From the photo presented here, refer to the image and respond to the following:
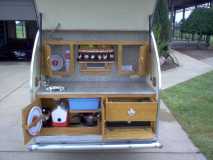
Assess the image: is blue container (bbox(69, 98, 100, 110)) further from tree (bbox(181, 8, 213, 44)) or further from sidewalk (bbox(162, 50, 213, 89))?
tree (bbox(181, 8, 213, 44))

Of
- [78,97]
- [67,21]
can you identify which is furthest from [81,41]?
[78,97]

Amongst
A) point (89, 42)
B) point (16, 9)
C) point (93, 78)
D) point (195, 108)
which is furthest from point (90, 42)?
point (16, 9)

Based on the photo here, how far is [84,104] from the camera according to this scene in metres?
3.89

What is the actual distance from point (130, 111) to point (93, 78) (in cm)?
126

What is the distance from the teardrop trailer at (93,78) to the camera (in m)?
3.54

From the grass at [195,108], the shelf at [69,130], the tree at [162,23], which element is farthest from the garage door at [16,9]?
the shelf at [69,130]

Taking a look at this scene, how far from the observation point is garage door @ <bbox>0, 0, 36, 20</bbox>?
11789mm

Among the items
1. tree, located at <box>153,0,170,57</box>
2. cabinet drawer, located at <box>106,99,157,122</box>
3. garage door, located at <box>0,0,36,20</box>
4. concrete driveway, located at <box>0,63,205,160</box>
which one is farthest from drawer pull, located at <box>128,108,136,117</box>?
garage door, located at <box>0,0,36,20</box>

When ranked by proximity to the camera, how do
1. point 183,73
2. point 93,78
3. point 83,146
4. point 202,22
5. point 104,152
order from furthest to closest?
point 202,22 < point 183,73 < point 93,78 < point 104,152 < point 83,146

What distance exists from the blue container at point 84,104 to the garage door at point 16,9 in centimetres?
877

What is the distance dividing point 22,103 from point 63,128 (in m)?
2.93

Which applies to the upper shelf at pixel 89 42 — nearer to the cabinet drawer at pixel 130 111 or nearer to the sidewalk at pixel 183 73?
the cabinet drawer at pixel 130 111

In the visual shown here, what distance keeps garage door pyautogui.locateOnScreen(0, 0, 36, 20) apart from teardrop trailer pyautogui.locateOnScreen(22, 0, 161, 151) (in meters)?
7.92

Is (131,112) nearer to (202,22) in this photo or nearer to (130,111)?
(130,111)
